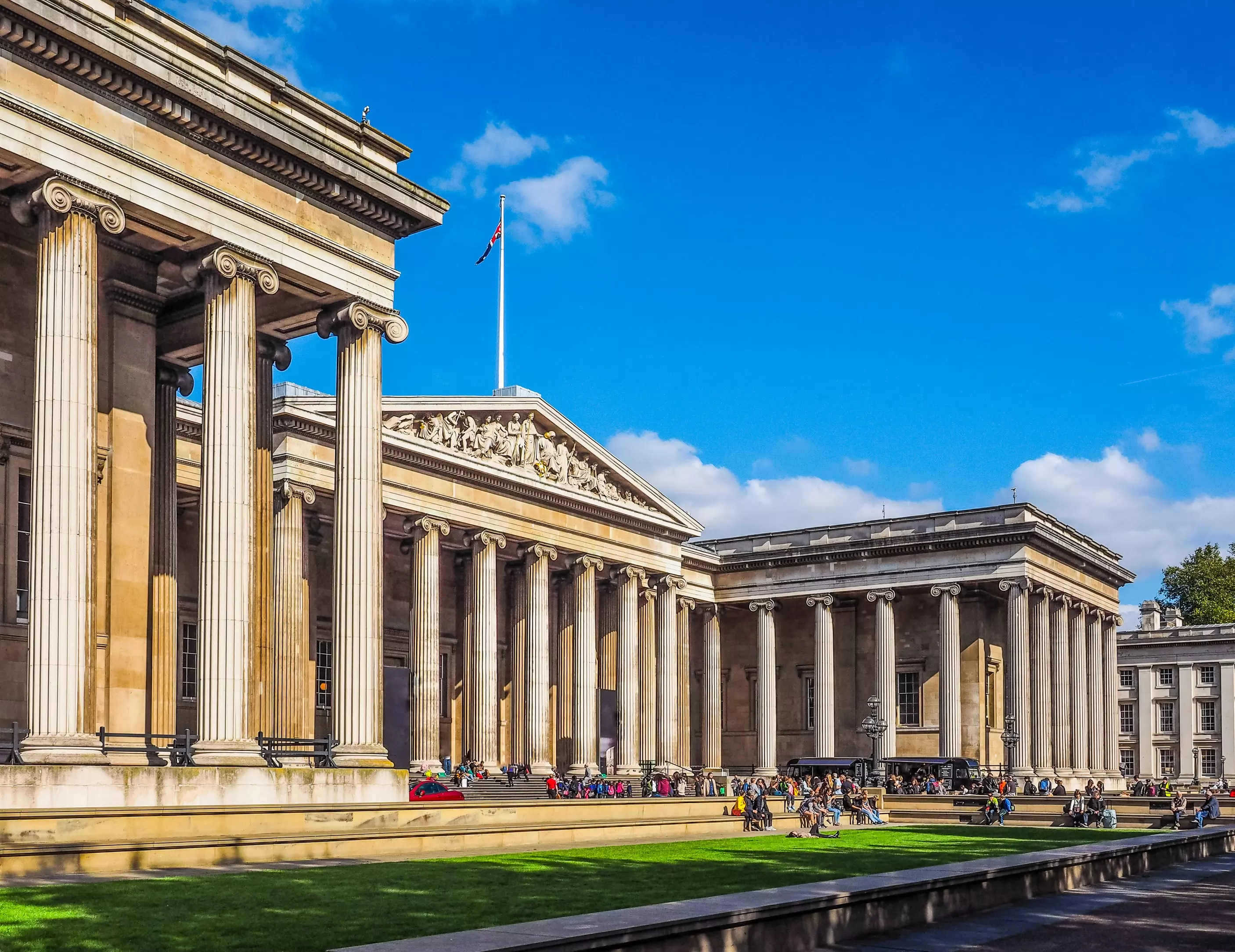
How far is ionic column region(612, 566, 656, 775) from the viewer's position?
62.8 metres

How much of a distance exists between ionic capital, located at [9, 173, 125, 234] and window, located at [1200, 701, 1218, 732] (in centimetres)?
8995

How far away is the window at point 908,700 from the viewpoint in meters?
73.8

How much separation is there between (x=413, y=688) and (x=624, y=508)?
15.7 meters

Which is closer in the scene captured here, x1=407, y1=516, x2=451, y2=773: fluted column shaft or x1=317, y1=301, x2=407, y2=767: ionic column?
x1=317, y1=301, x2=407, y2=767: ionic column

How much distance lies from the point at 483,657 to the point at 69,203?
3338cm

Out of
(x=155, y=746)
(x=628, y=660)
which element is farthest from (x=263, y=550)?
(x=628, y=660)

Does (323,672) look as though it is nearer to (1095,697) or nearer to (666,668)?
(666,668)

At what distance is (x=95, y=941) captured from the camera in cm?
1295

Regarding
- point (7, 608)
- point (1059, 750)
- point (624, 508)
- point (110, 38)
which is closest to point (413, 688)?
point (624, 508)

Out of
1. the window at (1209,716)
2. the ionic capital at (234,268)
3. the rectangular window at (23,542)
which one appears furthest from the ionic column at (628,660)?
the window at (1209,716)

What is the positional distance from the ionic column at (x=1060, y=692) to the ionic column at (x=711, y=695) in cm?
1166

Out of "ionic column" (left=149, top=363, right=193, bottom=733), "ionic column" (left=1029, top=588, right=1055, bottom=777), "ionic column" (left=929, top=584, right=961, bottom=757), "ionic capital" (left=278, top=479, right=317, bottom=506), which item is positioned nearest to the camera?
"ionic column" (left=149, top=363, right=193, bottom=733)

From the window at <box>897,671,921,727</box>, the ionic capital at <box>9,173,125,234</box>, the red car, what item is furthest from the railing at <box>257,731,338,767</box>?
the window at <box>897,671,921,727</box>

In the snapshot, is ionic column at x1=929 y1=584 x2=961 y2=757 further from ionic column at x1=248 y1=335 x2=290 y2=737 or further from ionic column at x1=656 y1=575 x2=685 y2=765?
ionic column at x1=248 y1=335 x2=290 y2=737
